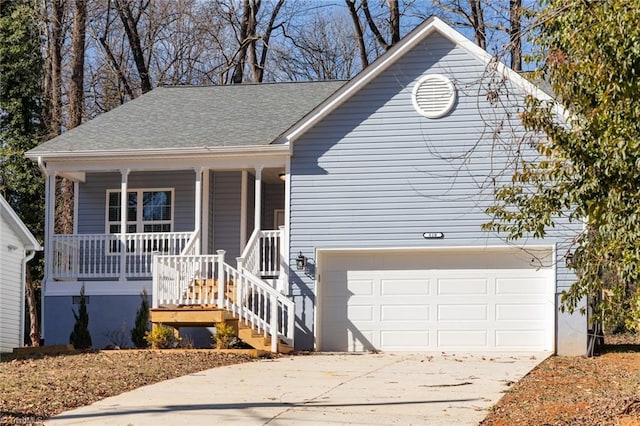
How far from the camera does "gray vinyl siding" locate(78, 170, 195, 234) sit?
22.6 meters

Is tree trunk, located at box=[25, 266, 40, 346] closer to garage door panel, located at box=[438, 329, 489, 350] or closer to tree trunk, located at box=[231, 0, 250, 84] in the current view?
tree trunk, located at box=[231, 0, 250, 84]

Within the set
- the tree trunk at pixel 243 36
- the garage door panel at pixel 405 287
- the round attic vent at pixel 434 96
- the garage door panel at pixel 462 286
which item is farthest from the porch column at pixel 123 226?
the tree trunk at pixel 243 36

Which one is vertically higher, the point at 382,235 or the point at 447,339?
the point at 382,235

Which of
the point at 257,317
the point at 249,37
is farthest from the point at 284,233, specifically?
the point at 249,37

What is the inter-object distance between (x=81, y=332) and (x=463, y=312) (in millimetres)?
7582

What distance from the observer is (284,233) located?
2050 centimetres

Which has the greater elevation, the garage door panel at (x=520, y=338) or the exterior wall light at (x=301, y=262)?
the exterior wall light at (x=301, y=262)

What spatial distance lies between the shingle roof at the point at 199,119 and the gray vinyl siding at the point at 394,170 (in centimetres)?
149

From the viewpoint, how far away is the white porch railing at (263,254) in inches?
802

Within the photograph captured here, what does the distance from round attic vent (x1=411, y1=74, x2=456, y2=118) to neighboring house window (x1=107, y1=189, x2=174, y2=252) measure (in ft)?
A: 20.2

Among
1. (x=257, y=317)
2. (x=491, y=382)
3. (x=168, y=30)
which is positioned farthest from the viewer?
(x=168, y=30)

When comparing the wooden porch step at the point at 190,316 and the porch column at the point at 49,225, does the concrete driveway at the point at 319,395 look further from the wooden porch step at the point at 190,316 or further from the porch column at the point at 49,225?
the porch column at the point at 49,225

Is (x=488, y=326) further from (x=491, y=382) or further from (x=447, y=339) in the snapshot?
(x=491, y=382)

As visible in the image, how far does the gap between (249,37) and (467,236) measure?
1477cm
